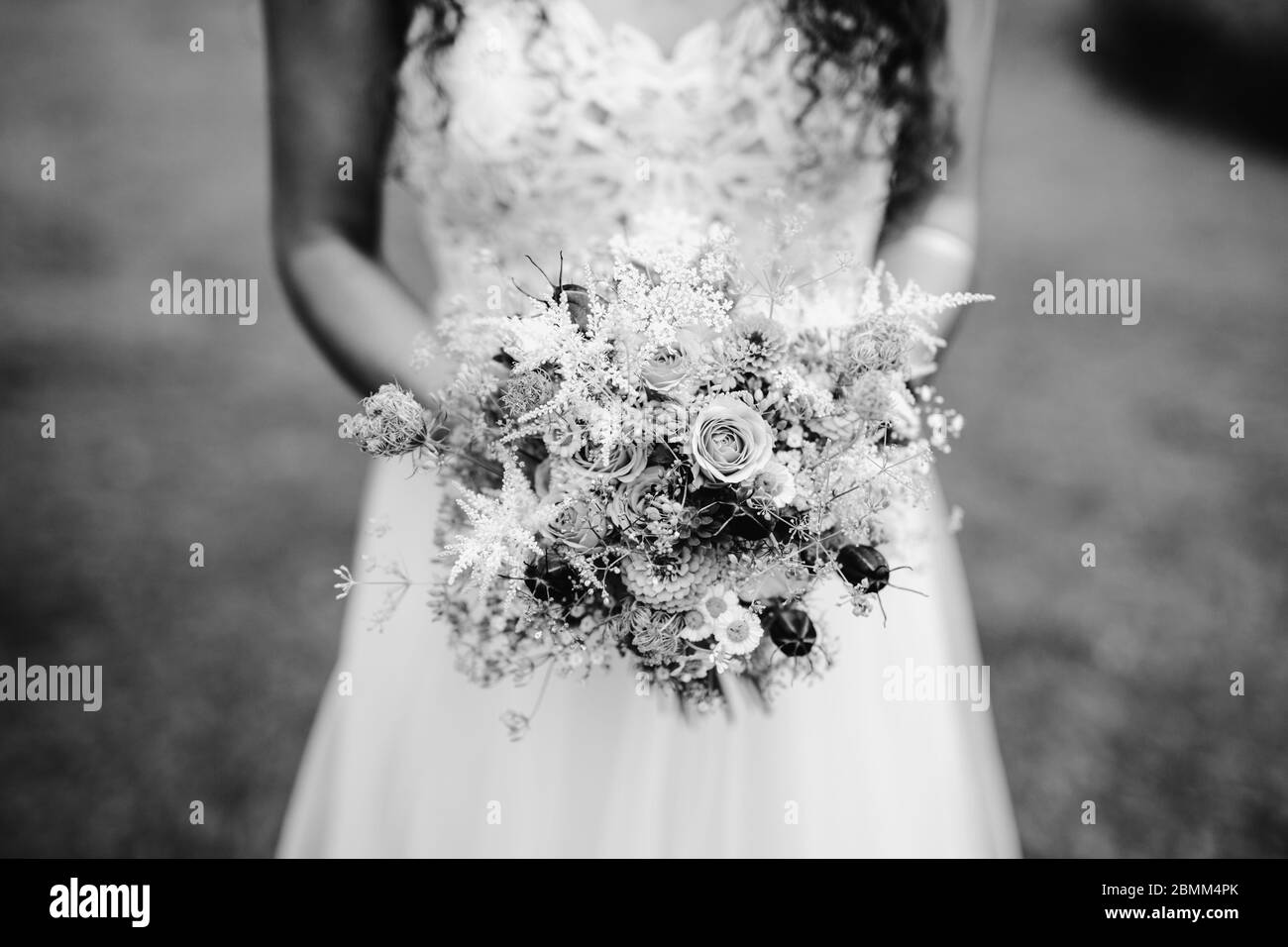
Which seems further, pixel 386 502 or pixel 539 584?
pixel 386 502

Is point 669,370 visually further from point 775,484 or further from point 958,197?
point 958,197

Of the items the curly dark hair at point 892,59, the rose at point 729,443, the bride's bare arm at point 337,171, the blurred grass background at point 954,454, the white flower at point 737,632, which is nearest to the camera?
the rose at point 729,443

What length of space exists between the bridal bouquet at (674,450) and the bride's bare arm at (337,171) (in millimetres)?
542

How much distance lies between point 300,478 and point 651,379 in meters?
4.39

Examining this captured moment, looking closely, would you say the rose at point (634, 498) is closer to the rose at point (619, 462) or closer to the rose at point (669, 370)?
the rose at point (619, 462)

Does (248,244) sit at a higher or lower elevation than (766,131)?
higher

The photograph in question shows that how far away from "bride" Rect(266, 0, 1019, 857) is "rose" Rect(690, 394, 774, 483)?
0.82 m

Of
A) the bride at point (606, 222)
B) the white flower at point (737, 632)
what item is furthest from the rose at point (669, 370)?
the bride at point (606, 222)

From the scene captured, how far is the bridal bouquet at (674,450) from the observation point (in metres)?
1.54

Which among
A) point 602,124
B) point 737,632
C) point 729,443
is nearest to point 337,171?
point 602,124

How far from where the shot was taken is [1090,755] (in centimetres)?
397
